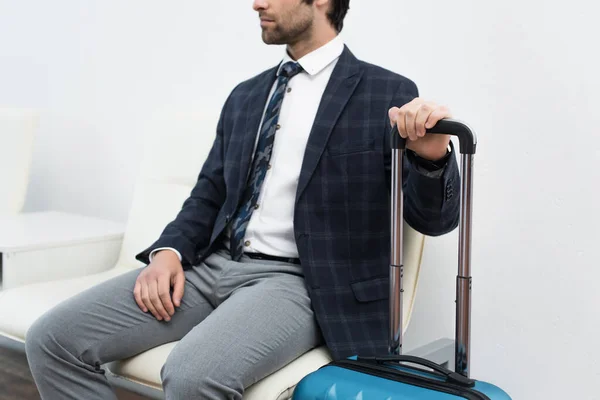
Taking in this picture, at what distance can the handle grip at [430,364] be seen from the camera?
1.22m

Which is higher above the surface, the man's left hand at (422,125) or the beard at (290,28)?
the beard at (290,28)

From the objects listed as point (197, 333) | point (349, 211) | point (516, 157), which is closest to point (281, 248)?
point (349, 211)

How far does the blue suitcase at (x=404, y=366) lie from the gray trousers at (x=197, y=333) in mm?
140

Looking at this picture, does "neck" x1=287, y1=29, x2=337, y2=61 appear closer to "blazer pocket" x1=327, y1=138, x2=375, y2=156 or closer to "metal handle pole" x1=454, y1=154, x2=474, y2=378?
"blazer pocket" x1=327, y1=138, x2=375, y2=156

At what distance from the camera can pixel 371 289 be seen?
1.58m

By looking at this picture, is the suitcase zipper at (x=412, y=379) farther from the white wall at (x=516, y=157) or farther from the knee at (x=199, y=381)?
the white wall at (x=516, y=157)

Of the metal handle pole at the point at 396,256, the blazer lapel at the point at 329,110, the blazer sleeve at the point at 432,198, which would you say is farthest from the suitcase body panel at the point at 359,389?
the blazer lapel at the point at 329,110

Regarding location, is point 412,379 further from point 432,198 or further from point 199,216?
point 199,216

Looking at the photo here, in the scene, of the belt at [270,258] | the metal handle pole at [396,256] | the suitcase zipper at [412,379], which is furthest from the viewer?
the belt at [270,258]

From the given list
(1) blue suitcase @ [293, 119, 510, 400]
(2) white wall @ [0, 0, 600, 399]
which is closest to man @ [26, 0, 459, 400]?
(1) blue suitcase @ [293, 119, 510, 400]

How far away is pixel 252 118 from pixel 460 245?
0.71m

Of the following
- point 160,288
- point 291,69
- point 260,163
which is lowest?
point 160,288

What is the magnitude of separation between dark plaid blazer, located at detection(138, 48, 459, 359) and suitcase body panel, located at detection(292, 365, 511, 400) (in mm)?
220

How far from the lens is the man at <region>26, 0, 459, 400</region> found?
56.2 inches
